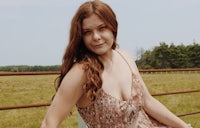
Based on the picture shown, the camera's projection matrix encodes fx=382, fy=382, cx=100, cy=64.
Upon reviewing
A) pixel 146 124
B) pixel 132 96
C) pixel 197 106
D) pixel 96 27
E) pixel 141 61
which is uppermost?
pixel 96 27

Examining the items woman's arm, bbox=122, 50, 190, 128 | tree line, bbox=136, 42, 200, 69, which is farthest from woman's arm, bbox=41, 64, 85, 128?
tree line, bbox=136, 42, 200, 69

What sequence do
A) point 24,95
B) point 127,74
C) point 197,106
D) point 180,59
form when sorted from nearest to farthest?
point 127,74 < point 24,95 < point 197,106 < point 180,59

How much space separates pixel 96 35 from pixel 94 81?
180 mm

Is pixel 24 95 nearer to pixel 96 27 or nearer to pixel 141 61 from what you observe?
pixel 96 27

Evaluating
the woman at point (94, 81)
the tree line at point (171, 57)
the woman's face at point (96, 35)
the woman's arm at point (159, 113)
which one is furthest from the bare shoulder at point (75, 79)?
the tree line at point (171, 57)

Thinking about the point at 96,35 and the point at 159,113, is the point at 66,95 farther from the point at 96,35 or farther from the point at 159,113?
the point at 159,113

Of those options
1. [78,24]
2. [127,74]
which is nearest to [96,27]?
[78,24]

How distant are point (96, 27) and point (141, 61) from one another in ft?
161

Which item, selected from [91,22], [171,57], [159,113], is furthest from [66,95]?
[171,57]

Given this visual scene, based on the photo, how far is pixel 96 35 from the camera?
1489mm

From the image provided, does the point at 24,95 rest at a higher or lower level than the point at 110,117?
lower

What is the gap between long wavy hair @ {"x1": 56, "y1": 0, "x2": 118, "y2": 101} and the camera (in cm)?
148

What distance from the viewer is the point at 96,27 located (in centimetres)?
149

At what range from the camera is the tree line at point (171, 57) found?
48.4 meters
